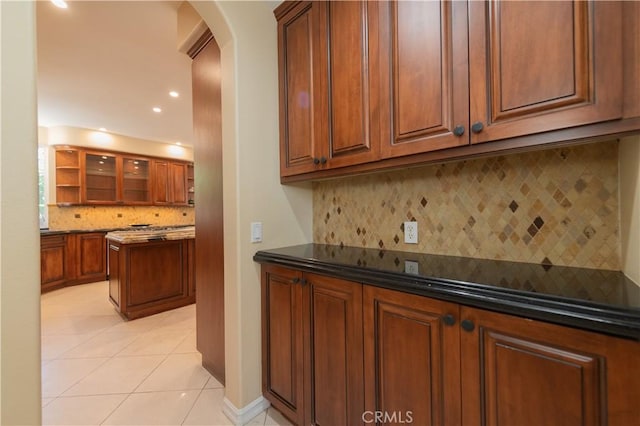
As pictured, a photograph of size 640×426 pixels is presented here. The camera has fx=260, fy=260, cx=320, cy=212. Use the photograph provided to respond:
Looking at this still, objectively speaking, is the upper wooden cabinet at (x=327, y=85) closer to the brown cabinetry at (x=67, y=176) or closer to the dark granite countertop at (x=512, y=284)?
the dark granite countertop at (x=512, y=284)

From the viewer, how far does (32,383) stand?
783 mm

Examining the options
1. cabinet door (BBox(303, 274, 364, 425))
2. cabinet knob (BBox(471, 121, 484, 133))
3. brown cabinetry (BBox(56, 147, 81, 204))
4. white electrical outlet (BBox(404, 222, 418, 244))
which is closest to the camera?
cabinet knob (BBox(471, 121, 484, 133))

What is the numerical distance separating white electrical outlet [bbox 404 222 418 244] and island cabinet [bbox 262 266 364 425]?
54 cm

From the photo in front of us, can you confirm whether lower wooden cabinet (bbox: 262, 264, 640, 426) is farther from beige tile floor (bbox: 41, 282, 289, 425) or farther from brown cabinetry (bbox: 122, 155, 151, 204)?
brown cabinetry (bbox: 122, 155, 151, 204)

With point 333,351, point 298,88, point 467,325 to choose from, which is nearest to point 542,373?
point 467,325

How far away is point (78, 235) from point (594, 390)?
21.4 ft

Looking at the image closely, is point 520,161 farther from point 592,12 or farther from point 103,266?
point 103,266

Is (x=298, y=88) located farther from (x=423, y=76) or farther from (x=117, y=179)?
(x=117, y=179)

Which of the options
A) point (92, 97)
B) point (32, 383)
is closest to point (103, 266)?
point (92, 97)

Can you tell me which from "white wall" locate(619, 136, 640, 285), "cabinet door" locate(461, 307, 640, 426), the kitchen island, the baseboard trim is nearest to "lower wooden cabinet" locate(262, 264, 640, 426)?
"cabinet door" locate(461, 307, 640, 426)

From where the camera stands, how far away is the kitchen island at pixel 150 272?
3014mm

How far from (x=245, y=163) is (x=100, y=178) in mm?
5389

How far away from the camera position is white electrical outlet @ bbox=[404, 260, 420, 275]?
102cm

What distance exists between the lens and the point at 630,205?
87cm
